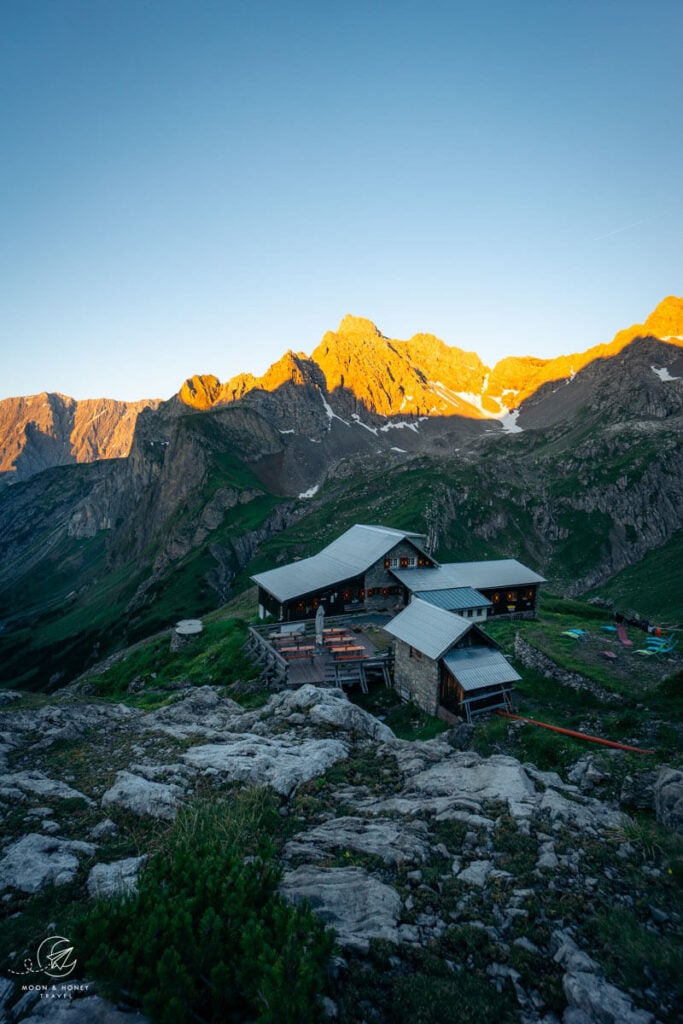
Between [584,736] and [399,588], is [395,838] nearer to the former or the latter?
[584,736]

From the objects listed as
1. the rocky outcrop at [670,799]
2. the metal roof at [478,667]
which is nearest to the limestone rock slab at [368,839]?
the rocky outcrop at [670,799]

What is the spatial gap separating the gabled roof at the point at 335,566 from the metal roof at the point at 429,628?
15.2 m

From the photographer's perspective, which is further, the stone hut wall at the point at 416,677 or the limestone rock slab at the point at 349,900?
the stone hut wall at the point at 416,677

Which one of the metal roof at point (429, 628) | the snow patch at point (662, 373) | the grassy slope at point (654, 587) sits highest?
the snow patch at point (662, 373)

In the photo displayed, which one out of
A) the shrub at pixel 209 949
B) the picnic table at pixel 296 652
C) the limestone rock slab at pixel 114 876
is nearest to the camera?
the shrub at pixel 209 949

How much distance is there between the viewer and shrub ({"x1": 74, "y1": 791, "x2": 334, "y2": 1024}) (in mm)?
5948

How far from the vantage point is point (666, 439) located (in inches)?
4594

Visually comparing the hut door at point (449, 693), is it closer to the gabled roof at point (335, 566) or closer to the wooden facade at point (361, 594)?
the gabled roof at point (335, 566)

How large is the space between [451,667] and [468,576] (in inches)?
992

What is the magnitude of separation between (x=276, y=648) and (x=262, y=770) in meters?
19.4

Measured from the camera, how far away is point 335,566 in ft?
163

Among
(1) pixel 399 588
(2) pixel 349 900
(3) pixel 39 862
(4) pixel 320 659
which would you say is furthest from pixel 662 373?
(3) pixel 39 862

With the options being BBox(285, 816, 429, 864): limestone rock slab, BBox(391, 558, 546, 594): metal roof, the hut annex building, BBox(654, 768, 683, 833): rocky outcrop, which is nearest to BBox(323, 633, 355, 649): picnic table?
the hut annex building

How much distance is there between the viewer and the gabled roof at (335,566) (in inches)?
1801
